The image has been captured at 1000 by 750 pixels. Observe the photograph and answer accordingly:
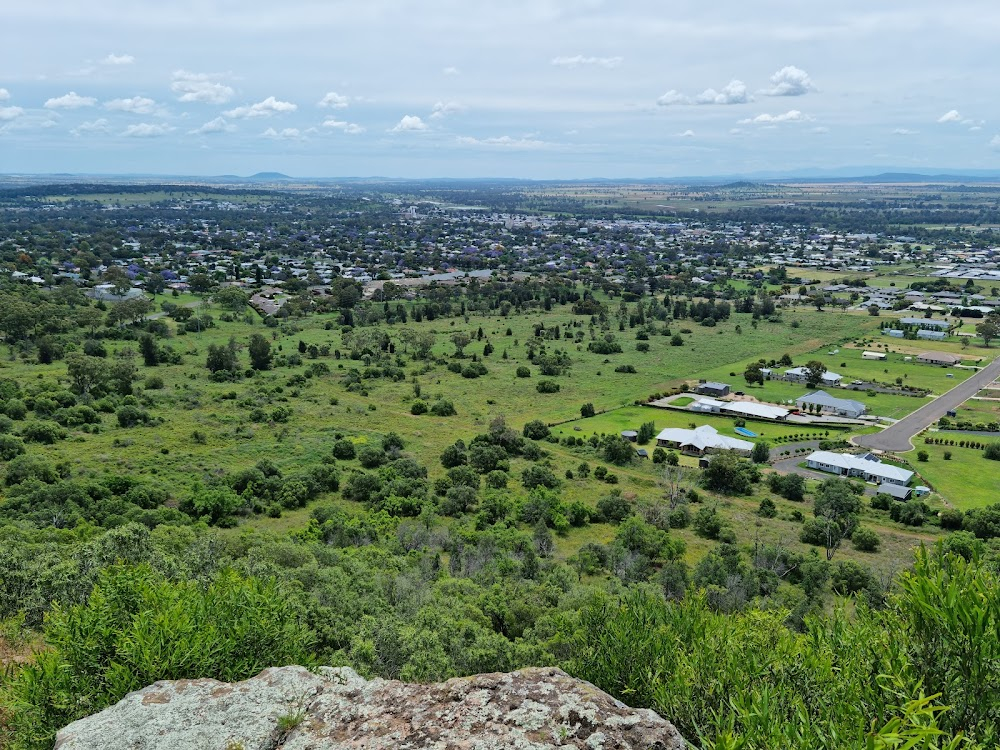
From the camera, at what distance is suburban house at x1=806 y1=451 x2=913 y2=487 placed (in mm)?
46312

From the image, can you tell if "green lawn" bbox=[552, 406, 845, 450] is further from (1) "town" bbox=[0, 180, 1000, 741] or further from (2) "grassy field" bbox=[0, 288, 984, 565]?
(1) "town" bbox=[0, 180, 1000, 741]

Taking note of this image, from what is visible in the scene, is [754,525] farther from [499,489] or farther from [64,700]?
[64,700]

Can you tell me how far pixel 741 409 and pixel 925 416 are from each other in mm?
16411

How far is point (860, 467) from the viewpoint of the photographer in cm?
4772

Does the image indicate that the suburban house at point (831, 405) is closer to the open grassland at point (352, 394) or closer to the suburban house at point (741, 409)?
the suburban house at point (741, 409)

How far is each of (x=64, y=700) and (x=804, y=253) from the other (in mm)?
193392

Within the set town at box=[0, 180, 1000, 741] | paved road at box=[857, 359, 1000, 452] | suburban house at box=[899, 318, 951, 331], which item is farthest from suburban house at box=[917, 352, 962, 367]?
suburban house at box=[899, 318, 951, 331]

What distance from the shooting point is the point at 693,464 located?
5159 cm

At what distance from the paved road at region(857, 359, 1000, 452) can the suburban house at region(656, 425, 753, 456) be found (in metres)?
10.3

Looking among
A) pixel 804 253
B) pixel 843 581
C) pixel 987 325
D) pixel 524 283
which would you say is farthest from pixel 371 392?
pixel 804 253

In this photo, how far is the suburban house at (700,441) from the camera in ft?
174

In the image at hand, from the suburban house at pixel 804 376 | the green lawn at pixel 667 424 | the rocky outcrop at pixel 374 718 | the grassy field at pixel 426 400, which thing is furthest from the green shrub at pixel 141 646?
the suburban house at pixel 804 376

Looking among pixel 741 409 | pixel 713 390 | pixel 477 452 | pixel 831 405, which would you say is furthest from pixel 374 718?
pixel 713 390

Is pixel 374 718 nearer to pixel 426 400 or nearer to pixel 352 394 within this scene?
pixel 426 400
